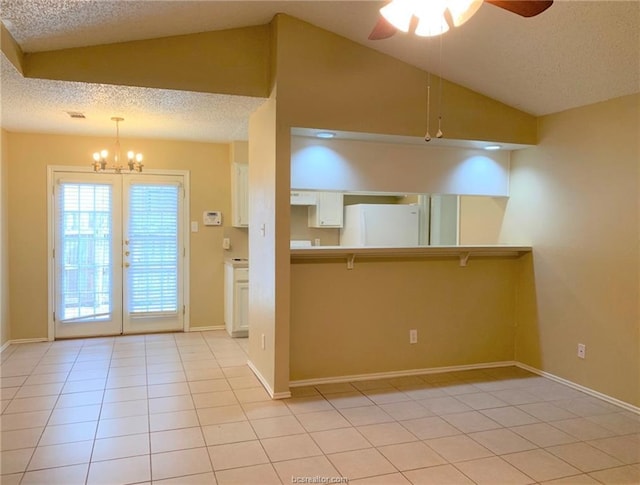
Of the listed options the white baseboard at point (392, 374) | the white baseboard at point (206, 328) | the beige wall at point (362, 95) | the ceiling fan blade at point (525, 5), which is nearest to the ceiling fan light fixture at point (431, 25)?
the ceiling fan blade at point (525, 5)

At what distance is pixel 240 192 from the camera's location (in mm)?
5887

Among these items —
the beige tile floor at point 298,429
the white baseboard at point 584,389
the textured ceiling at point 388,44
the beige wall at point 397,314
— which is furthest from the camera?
the beige wall at point 397,314

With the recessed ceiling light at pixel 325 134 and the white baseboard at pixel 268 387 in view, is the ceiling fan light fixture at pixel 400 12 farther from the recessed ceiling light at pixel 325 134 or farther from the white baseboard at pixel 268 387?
the white baseboard at pixel 268 387

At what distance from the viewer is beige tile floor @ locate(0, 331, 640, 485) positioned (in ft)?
8.45

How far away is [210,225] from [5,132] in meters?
2.40

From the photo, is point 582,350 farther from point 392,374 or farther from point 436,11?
point 436,11

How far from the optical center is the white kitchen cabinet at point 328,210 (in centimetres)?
611

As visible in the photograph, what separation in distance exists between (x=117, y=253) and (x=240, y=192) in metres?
1.63

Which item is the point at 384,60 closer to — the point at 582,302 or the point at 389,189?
the point at 389,189

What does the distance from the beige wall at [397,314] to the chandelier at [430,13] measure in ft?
6.92

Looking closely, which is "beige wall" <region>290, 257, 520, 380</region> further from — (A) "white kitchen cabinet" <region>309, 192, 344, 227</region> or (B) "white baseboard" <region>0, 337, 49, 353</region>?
(B) "white baseboard" <region>0, 337, 49, 353</region>

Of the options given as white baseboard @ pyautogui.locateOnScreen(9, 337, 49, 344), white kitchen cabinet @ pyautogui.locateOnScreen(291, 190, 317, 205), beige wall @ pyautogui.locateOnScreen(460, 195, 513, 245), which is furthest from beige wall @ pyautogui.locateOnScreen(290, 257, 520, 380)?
white baseboard @ pyautogui.locateOnScreen(9, 337, 49, 344)

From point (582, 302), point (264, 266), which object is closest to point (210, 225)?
point (264, 266)

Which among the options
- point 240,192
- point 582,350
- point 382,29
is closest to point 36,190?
point 240,192
